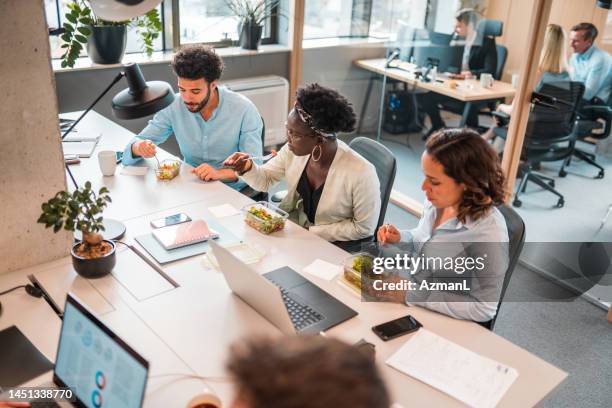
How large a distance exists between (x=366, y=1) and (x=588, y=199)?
2.38 m

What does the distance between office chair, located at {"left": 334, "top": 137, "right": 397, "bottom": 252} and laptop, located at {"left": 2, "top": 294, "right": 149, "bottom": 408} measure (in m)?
1.28

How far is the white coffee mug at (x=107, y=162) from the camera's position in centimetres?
273

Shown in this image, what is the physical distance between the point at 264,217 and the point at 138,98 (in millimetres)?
722

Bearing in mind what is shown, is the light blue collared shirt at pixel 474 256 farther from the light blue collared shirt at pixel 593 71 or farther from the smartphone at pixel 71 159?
the smartphone at pixel 71 159

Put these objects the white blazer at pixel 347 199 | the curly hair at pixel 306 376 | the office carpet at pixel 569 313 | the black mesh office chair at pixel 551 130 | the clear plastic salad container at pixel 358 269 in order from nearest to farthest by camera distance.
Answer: the curly hair at pixel 306 376 < the clear plastic salad container at pixel 358 269 < the white blazer at pixel 347 199 < the office carpet at pixel 569 313 < the black mesh office chair at pixel 551 130

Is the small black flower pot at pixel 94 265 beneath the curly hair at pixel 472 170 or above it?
beneath

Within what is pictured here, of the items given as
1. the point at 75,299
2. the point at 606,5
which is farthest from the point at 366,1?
the point at 75,299

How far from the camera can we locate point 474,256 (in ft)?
6.20

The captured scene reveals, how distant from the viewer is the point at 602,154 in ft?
10.2

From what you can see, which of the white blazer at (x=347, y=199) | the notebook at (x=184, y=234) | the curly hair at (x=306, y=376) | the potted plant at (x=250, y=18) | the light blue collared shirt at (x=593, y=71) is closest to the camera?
the curly hair at (x=306, y=376)

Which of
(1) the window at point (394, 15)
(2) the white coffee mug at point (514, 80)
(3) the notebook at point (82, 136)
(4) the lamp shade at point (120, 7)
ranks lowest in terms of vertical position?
(3) the notebook at point (82, 136)

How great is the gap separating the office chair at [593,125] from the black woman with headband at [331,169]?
1511mm

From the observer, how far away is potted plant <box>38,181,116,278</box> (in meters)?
1.77

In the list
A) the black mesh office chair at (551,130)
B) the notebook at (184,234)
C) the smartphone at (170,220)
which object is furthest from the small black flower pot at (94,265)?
the black mesh office chair at (551,130)
